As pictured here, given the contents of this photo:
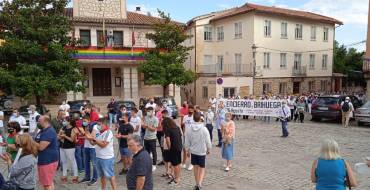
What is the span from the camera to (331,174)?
4.64 metres

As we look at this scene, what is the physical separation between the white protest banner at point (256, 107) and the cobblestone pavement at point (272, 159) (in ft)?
7.82

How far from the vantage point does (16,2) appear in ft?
68.1

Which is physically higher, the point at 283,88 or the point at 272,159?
the point at 283,88

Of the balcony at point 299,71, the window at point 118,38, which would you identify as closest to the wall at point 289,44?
the balcony at point 299,71

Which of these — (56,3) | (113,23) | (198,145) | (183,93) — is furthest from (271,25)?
(198,145)

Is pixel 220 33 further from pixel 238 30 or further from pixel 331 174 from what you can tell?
pixel 331 174

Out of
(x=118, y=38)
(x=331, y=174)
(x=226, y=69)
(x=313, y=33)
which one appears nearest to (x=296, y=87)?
(x=313, y=33)

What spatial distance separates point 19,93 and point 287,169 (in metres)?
16.1

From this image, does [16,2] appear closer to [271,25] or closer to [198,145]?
[198,145]

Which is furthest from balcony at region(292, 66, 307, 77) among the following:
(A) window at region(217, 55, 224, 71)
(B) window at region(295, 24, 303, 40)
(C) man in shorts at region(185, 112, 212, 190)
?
(C) man in shorts at region(185, 112, 212, 190)

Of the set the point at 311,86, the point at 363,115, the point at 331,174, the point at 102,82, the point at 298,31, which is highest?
the point at 298,31

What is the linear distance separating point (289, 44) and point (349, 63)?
63.8 ft

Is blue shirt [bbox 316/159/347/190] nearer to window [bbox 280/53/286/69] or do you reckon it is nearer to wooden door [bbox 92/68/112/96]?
wooden door [bbox 92/68/112/96]

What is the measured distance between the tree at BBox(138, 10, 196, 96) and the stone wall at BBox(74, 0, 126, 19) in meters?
4.98
